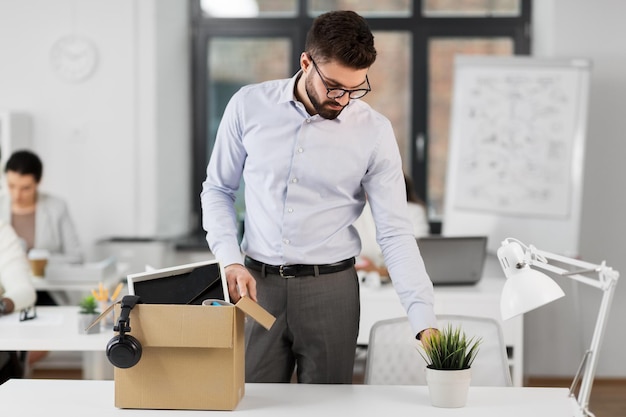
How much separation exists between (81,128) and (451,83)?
2369 millimetres

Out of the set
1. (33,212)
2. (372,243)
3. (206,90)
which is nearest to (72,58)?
(206,90)

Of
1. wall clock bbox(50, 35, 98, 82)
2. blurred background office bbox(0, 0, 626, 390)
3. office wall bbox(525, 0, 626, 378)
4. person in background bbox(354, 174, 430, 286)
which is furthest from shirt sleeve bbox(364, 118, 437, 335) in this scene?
wall clock bbox(50, 35, 98, 82)

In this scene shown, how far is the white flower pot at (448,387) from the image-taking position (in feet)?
7.02

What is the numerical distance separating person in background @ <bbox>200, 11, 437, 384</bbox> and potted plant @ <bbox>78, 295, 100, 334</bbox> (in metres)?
0.75

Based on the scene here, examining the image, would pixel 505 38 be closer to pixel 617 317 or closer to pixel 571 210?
pixel 571 210

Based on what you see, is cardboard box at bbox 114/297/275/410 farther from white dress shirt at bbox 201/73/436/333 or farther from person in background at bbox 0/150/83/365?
person in background at bbox 0/150/83/365

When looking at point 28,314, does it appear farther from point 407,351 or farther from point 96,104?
point 96,104

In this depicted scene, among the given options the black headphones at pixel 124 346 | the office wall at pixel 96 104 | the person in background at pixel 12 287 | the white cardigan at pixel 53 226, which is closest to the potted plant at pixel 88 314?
the person in background at pixel 12 287

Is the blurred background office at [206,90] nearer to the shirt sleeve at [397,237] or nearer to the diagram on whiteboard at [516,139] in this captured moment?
the diagram on whiteboard at [516,139]

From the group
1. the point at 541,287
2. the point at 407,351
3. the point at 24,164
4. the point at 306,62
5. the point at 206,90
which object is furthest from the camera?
the point at 206,90

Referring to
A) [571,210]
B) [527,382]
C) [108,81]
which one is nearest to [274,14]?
[108,81]

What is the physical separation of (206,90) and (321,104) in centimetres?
391

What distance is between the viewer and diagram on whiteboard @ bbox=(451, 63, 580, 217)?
5051 millimetres

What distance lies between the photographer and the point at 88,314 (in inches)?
123
